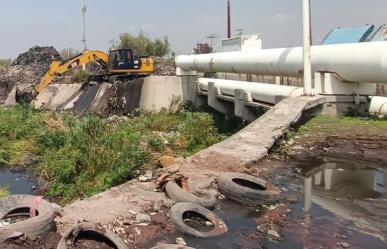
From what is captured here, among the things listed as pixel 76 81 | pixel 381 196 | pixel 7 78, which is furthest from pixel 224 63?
pixel 7 78

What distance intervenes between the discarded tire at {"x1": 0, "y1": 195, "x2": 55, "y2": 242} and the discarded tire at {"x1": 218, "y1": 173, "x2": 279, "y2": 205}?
2.34 m

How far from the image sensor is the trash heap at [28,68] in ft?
117

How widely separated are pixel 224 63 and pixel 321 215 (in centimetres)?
1078

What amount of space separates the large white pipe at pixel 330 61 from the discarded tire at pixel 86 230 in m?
6.79

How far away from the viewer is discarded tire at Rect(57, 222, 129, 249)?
178 inches

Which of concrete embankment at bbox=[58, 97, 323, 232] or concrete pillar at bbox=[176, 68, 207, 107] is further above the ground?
concrete pillar at bbox=[176, 68, 207, 107]

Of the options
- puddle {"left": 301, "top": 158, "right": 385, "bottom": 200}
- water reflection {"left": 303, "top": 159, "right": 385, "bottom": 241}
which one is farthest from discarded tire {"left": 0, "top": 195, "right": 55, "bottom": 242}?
puddle {"left": 301, "top": 158, "right": 385, "bottom": 200}

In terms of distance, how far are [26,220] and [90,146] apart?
5.44 metres

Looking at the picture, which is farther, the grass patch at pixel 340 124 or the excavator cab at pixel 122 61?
the excavator cab at pixel 122 61

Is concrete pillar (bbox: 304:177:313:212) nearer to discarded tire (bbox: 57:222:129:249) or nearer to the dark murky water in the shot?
the dark murky water

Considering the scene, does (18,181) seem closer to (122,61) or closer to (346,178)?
(346,178)

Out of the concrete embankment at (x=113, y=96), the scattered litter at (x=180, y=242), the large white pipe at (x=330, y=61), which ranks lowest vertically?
the scattered litter at (x=180, y=242)

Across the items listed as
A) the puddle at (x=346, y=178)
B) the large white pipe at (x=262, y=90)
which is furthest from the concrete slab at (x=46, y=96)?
the puddle at (x=346, y=178)

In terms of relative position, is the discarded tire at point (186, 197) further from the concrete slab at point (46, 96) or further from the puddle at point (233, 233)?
the concrete slab at point (46, 96)
